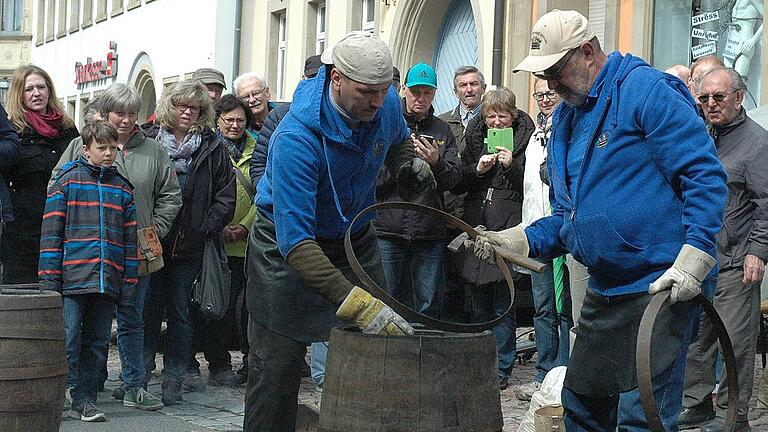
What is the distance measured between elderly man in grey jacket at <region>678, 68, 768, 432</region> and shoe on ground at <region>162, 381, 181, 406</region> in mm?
3120

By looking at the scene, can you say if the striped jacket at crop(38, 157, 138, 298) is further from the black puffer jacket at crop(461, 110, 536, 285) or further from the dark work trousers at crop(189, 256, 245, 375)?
the black puffer jacket at crop(461, 110, 536, 285)

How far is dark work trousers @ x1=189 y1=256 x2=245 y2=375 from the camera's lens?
29.8 feet

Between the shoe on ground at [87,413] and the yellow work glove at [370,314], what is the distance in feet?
10.9

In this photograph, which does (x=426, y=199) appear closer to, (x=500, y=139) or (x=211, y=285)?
(x=500, y=139)

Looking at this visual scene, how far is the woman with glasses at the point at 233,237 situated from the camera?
9031 millimetres

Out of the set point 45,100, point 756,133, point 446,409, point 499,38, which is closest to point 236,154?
point 45,100

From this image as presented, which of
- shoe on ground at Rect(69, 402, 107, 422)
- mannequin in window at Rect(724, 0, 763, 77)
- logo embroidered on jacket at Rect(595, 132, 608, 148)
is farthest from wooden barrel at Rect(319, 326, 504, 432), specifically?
mannequin in window at Rect(724, 0, 763, 77)

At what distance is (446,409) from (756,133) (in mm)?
3614

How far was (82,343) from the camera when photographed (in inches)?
306

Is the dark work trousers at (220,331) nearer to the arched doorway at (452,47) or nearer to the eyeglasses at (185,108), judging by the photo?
the eyeglasses at (185,108)

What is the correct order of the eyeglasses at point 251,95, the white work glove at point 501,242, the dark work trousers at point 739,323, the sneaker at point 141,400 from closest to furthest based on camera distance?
the white work glove at point 501,242 → the dark work trousers at point 739,323 → the sneaker at point 141,400 → the eyeglasses at point 251,95

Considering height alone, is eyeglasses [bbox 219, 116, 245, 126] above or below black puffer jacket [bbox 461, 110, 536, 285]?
above

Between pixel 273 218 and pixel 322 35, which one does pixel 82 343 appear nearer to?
pixel 273 218

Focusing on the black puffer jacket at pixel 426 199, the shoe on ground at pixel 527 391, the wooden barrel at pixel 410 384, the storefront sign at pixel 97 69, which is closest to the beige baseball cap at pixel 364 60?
the wooden barrel at pixel 410 384
